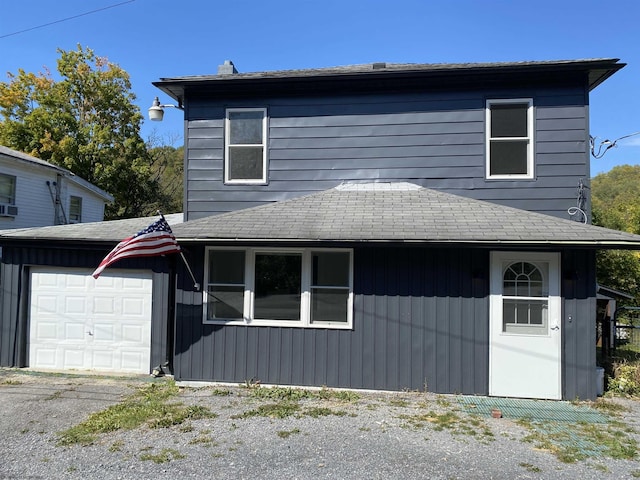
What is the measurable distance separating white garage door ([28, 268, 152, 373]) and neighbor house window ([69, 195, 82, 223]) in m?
11.8

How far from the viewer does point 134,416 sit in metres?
5.33

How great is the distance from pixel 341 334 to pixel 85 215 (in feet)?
55.8

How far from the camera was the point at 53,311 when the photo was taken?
809 cm

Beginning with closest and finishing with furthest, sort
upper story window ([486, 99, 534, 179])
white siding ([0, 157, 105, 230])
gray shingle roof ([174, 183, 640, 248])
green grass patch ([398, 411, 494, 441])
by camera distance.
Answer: green grass patch ([398, 411, 494, 441])
gray shingle roof ([174, 183, 640, 248])
upper story window ([486, 99, 534, 179])
white siding ([0, 157, 105, 230])

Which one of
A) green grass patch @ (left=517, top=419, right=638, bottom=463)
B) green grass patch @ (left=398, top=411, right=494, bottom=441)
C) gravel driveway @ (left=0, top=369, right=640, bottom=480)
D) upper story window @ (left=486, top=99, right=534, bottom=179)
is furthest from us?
upper story window @ (left=486, top=99, right=534, bottom=179)

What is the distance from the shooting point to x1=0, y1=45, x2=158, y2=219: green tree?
2364 centimetres

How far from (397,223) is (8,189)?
15.0 metres

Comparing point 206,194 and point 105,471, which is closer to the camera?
point 105,471

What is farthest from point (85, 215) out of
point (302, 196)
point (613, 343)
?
point (613, 343)

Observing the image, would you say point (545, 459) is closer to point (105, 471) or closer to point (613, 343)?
point (105, 471)

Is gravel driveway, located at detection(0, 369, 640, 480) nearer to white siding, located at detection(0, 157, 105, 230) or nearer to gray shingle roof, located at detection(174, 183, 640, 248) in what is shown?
gray shingle roof, located at detection(174, 183, 640, 248)

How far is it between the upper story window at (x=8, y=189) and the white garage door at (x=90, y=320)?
9135mm

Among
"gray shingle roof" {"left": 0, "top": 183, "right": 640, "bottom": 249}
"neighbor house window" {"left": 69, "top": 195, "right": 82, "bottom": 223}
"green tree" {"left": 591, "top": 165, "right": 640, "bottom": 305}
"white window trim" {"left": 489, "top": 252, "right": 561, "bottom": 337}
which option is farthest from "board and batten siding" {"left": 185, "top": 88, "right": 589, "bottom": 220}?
"neighbor house window" {"left": 69, "top": 195, "right": 82, "bottom": 223}

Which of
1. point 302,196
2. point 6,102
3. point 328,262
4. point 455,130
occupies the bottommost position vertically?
point 328,262
